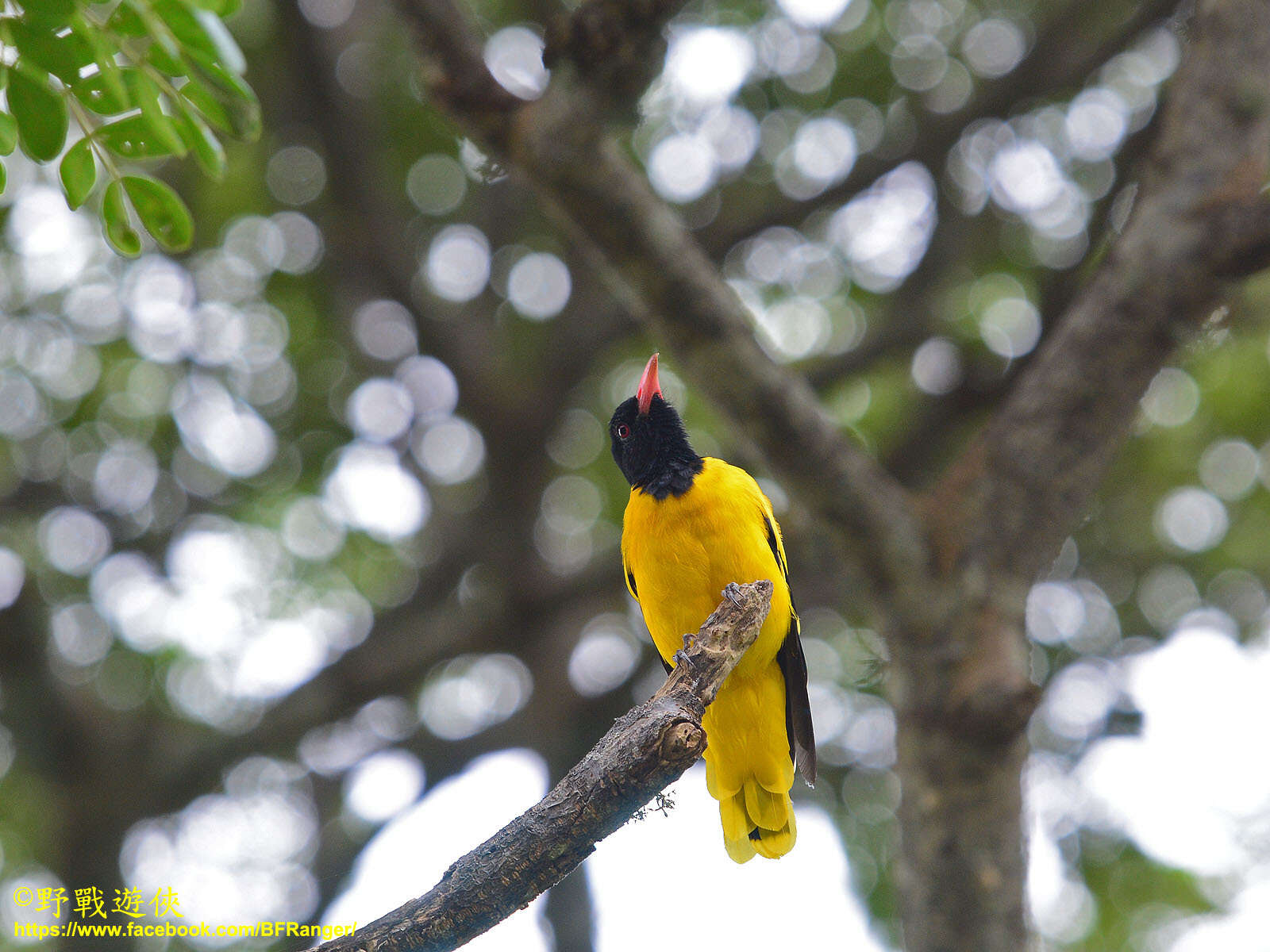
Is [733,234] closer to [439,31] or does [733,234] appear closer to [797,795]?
[439,31]

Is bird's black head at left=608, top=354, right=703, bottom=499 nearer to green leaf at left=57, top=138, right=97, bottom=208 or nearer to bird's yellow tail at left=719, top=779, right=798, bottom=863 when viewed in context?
bird's yellow tail at left=719, top=779, right=798, bottom=863

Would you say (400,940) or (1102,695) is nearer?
(400,940)

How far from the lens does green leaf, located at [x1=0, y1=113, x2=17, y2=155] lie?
5.78 feet

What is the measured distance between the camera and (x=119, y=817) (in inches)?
253

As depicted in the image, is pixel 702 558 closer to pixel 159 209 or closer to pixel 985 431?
pixel 985 431

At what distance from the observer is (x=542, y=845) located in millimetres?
1849

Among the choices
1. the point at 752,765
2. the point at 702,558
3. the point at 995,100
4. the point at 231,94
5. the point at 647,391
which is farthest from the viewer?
the point at 995,100

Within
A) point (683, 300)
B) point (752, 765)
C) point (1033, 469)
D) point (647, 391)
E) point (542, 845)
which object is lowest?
point (752, 765)

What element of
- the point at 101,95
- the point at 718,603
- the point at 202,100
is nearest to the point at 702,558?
the point at 718,603

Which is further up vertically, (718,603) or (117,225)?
(117,225)

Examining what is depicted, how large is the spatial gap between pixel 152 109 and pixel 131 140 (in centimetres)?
25

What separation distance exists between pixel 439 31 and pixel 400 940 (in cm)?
329

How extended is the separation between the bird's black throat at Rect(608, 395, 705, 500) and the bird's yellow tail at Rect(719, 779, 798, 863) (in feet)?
4.16

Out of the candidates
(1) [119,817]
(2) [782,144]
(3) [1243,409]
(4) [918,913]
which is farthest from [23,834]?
(3) [1243,409]
